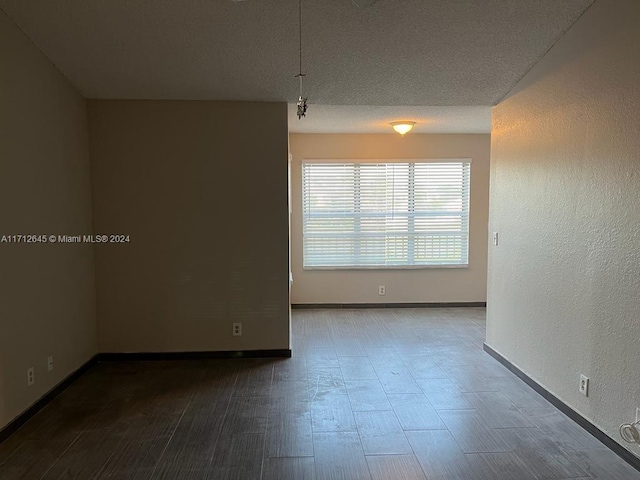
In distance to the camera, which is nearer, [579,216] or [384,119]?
[579,216]

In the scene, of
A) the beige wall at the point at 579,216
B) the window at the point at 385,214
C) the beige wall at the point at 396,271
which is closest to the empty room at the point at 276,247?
the beige wall at the point at 579,216

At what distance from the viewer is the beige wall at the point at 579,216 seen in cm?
235

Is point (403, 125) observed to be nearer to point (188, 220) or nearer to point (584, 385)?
point (188, 220)

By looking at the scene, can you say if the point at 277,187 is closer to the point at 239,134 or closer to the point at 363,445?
the point at 239,134

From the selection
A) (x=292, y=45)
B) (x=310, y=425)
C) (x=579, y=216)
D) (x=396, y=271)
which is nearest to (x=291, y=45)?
(x=292, y=45)

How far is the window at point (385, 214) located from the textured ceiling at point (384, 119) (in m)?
0.49

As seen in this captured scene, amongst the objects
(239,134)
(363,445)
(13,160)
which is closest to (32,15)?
(13,160)

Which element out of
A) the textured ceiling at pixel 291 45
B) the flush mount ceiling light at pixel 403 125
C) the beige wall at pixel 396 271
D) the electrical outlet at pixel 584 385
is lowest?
the electrical outlet at pixel 584 385

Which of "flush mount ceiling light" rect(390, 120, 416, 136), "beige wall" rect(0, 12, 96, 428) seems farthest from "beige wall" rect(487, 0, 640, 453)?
"beige wall" rect(0, 12, 96, 428)

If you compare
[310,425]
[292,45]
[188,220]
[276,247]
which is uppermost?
[292,45]

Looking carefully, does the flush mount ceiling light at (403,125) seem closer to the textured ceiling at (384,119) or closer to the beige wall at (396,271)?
the textured ceiling at (384,119)

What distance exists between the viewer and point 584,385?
2.72 metres

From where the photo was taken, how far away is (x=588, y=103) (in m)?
2.66

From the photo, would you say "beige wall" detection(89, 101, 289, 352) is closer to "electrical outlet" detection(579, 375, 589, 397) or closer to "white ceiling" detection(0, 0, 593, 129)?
"white ceiling" detection(0, 0, 593, 129)
